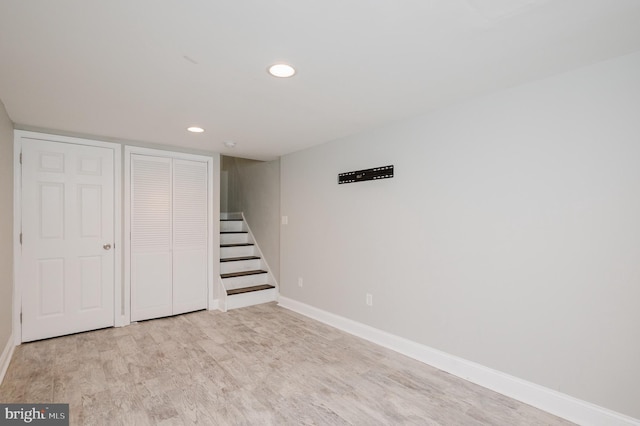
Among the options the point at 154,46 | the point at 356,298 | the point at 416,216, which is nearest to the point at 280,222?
the point at 356,298

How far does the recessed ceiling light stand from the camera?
6.59ft

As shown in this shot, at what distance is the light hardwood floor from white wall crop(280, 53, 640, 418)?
1.29 ft

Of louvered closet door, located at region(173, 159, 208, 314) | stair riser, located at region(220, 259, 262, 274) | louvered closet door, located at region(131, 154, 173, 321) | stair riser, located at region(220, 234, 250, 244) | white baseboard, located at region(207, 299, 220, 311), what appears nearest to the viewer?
louvered closet door, located at region(131, 154, 173, 321)

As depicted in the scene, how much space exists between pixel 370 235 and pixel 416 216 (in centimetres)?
61

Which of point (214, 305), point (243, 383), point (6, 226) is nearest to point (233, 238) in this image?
point (214, 305)

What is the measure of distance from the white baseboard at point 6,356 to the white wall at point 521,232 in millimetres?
3112

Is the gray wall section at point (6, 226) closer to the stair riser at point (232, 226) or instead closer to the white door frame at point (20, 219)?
the white door frame at point (20, 219)

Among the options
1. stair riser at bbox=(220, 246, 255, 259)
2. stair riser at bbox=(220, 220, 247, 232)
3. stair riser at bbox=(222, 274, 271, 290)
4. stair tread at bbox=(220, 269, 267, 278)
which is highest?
stair riser at bbox=(220, 220, 247, 232)

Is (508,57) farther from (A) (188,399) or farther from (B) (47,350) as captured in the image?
(B) (47,350)

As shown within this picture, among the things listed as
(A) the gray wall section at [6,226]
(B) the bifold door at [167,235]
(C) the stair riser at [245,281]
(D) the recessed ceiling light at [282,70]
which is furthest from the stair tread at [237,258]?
(D) the recessed ceiling light at [282,70]

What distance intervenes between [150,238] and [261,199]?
1.81 m

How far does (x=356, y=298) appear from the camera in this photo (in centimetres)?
359

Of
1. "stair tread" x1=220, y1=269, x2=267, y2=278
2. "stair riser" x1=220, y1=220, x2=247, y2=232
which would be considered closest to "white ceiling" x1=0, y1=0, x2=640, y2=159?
"stair tread" x1=220, y1=269, x2=267, y2=278

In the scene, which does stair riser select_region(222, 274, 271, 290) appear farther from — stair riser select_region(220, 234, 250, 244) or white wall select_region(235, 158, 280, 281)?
stair riser select_region(220, 234, 250, 244)
